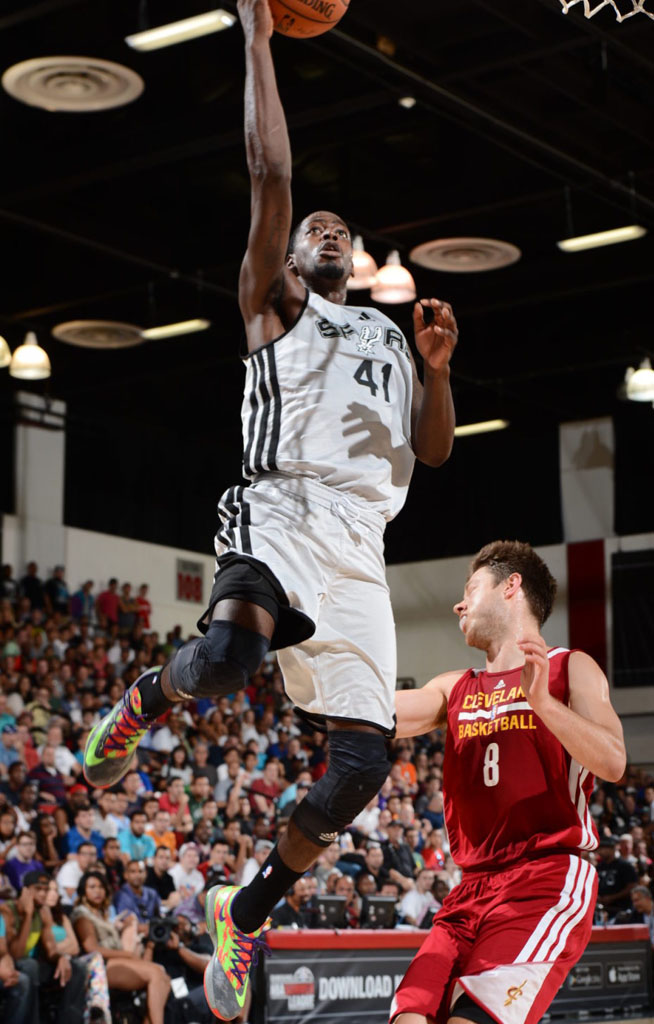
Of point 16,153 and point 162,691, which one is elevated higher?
point 16,153

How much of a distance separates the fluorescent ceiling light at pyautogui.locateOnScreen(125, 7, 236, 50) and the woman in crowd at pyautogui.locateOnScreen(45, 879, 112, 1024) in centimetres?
591

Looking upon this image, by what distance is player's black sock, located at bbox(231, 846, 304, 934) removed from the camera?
169 inches

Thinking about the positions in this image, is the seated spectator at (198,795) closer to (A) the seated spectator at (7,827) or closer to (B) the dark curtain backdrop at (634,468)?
(A) the seated spectator at (7,827)

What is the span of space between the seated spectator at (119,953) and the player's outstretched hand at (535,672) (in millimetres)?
6438

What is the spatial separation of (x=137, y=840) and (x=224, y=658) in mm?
7828

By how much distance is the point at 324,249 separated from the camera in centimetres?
441

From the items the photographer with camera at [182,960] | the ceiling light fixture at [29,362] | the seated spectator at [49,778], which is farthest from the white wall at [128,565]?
the photographer with camera at [182,960]

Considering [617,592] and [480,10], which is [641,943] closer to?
[480,10]

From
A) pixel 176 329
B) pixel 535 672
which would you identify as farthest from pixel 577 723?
pixel 176 329

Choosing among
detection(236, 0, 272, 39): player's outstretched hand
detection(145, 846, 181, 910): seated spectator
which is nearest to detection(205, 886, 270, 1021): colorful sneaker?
detection(236, 0, 272, 39): player's outstretched hand

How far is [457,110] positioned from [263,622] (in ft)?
30.4

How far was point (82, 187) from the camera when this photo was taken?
1408cm

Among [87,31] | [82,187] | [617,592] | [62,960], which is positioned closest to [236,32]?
[87,31]

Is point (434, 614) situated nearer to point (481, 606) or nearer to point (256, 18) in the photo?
point (481, 606)
